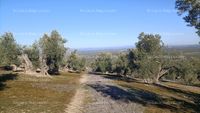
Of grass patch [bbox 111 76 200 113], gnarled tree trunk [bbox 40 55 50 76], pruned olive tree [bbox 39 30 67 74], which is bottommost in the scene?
grass patch [bbox 111 76 200 113]

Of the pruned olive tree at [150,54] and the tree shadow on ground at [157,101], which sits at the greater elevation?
the pruned olive tree at [150,54]

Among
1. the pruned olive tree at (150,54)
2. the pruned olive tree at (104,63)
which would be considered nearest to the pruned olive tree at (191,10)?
the pruned olive tree at (150,54)

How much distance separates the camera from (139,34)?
107500 mm

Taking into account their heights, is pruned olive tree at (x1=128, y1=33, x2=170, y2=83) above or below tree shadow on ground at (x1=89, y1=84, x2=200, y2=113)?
above

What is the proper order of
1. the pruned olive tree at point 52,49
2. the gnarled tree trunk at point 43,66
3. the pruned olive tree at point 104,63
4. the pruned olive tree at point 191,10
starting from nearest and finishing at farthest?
the pruned olive tree at point 191,10
the gnarled tree trunk at point 43,66
the pruned olive tree at point 52,49
the pruned olive tree at point 104,63

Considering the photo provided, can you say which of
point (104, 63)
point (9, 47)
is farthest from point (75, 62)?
point (9, 47)

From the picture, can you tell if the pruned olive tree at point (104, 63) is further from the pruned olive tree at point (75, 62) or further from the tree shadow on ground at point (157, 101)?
the tree shadow on ground at point (157, 101)

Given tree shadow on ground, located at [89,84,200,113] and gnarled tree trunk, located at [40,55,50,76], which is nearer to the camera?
tree shadow on ground, located at [89,84,200,113]

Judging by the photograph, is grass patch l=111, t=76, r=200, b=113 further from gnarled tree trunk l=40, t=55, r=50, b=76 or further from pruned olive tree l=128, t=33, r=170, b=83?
gnarled tree trunk l=40, t=55, r=50, b=76

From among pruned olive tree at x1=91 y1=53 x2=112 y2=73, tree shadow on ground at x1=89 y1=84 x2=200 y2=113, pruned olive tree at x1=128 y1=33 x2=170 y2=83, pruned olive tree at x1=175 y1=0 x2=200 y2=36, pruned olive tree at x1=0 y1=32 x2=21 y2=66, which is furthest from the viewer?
pruned olive tree at x1=91 y1=53 x2=112 y2=73

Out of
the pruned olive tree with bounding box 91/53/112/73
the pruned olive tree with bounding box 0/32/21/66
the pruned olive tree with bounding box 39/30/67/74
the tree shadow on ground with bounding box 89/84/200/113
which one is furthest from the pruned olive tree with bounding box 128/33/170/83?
the pruned olive tree with bounding box 91/53/112/73

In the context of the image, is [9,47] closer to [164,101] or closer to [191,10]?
[164,101]

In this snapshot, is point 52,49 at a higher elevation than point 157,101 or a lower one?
higher

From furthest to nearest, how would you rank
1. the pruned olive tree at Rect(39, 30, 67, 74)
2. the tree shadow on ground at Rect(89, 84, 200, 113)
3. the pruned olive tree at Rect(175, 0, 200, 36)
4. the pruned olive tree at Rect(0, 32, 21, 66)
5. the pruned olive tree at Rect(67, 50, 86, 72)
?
the pruned olive tree at Rect(67, 50, 86, 72) < the pruned olive tree at Rect(0, 32, 21, 66) < the pruned olive tree at Rect(39, 30, 67, 74) < the tree shadow on ground at Rect(89, 84, 200, 113) < the pruned olive tree at Rect(175, 0, 200, 36)
